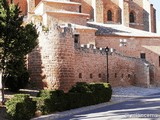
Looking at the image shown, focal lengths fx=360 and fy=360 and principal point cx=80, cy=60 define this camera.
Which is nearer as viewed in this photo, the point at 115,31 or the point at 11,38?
the point at 11,38

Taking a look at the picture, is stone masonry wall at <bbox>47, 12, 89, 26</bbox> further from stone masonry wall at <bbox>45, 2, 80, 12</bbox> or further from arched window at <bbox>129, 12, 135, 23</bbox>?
arched window at <bbox>129, 12, 135, 23</bbox>

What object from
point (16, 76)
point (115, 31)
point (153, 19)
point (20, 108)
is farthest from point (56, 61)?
point (153, 19)

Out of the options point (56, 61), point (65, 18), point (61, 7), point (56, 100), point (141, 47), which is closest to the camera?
point (56, 100)

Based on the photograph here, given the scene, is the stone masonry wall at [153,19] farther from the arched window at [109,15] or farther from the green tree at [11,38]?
the green tree at [11,38]

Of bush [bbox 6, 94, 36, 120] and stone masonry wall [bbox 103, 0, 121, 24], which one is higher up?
stone masonry wall [bbox 103, 0, 121, 24]

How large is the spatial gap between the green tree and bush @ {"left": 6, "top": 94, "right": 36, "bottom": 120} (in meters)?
3.47

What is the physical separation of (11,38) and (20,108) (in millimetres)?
4790

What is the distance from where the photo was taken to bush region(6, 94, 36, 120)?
14328 mm

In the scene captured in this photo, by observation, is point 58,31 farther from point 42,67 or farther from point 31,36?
point 31,36

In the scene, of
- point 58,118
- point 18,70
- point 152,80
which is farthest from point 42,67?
point 152,80

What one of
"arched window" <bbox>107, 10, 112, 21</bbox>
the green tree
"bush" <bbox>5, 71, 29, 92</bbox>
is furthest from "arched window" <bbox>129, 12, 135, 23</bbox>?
the green tree

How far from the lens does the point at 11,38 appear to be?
18.0 m

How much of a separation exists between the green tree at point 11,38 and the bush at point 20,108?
11.4ft

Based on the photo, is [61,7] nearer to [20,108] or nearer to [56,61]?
[56,61]
